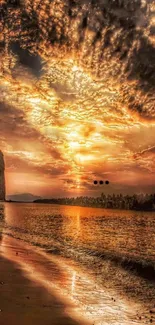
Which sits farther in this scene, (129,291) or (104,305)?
(129,291)

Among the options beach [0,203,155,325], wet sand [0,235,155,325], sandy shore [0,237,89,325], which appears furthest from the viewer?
beach [0,203,155,325]

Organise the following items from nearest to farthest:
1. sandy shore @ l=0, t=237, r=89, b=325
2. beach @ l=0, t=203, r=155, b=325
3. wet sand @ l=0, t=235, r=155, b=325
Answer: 1. sandy shore @ l=0, t=237, r=89, b=325
2. wet sand @ l=0, t=235, r=155, b=325
3. beach @ l=0, t=203, r=155, b=325

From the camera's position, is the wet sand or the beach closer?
the wet sand

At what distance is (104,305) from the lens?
27.0 ft

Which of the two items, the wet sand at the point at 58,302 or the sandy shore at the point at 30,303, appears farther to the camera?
the wet sand at the point at 58,302

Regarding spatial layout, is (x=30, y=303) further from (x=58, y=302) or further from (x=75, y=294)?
(x=75, y=294)

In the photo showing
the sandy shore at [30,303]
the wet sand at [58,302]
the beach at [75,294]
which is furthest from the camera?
the beach at [75,294]

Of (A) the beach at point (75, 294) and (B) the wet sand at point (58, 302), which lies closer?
(B) the wet sand at point (58, 302)

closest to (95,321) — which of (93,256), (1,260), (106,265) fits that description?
(1,260)

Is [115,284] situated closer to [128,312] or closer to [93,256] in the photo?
[128,312]

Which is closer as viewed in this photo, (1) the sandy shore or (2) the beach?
(1) the sandy shore

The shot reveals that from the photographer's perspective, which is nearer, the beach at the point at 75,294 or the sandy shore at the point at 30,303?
the sandy shore at the point at 30,303

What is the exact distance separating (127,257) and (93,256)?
2307 millimetres

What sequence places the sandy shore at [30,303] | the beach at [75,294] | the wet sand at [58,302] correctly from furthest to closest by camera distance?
the beach at [75,294] → the wet sand at [58,302] → the sandy shore at [30,303]
